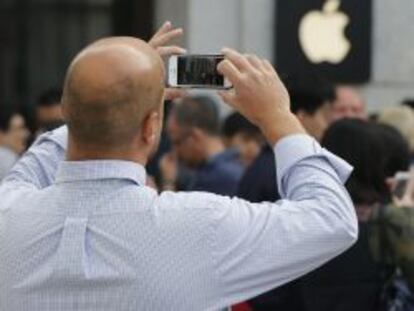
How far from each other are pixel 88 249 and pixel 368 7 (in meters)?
7.65

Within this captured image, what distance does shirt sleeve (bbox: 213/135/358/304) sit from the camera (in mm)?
2439

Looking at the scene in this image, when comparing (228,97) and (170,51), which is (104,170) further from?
(170,51)

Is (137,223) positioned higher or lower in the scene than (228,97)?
lower

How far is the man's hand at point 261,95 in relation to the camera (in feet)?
8.35

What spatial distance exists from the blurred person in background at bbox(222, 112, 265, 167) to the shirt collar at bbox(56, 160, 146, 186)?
422 cm

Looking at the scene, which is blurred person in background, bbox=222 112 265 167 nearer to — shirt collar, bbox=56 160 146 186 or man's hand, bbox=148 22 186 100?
man's hand, bbox=148 22 186 100

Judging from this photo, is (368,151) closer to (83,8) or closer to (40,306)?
(40,306)

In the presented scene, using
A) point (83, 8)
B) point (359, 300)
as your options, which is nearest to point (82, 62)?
point (359, 300)

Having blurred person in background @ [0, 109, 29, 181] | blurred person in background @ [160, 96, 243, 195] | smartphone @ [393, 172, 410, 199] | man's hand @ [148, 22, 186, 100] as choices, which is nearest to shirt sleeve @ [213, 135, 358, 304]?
man's hand @ [148, 22, 186, 100]

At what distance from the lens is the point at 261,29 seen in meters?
9.88

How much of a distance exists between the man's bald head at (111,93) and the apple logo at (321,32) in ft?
24.6

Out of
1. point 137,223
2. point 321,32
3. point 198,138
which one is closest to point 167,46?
point 137,223

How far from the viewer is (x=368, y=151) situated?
166 inches

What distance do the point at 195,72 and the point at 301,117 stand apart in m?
2.76
